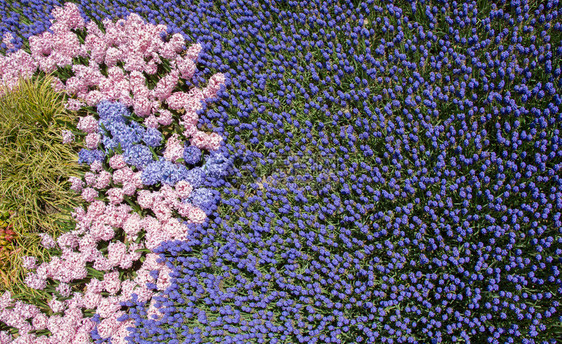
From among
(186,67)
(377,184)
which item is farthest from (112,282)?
(377,184)

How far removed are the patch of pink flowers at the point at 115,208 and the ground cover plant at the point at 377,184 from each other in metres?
0.18

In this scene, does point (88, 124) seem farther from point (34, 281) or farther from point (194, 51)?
point (34, 281)

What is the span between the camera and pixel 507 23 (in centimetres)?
353

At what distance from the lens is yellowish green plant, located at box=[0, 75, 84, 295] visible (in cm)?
409

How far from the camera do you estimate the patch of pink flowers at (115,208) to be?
12.8 ft

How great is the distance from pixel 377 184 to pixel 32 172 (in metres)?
3.84

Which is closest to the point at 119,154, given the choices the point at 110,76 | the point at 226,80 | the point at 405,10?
the point at 110,76

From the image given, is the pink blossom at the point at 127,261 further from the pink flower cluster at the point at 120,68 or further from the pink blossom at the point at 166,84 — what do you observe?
the pink blossom at the point at 166,84

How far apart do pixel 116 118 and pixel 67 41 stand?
1.28 m

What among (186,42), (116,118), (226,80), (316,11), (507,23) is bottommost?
(116,118)

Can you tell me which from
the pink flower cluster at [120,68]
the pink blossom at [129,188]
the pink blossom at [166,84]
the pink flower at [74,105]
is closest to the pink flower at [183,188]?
the pink flower cluster at [120,68]

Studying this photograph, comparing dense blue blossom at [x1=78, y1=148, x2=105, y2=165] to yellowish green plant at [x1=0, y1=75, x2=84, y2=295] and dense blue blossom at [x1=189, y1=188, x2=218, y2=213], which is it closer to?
yellowish green plant at [x1=0, y1=75, x2=84, y2=295]

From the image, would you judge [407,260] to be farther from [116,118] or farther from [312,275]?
[116,118]

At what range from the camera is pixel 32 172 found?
4.14 metres
